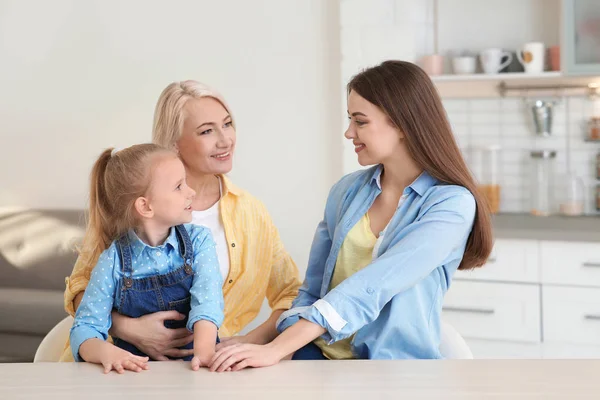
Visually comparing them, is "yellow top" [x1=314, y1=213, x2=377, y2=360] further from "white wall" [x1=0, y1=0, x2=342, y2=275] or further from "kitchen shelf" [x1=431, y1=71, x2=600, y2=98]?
"white wall" [x1=0, y1=0, x2=342, y2=275]

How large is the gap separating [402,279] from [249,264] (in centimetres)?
64

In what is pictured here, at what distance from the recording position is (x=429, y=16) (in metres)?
4.08

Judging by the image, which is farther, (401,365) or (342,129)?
(342,129)

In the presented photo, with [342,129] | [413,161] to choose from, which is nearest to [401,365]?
[413,161]

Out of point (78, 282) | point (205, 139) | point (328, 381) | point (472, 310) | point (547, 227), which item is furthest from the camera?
point (547, 227)

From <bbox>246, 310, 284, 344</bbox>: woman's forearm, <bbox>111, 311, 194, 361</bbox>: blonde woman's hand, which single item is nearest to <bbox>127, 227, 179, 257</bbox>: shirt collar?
<bbox>111, 311, 194, 361</bbox>: blonde woman's hand

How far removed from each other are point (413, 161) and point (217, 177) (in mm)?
670

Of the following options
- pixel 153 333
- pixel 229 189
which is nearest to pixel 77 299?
pixel 153 333

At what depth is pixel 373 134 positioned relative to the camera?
6.26 feet

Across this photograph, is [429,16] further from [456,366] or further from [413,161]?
[456,366]

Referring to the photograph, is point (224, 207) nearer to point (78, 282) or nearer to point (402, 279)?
point (78, 282)

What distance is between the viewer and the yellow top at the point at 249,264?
226 centimetres

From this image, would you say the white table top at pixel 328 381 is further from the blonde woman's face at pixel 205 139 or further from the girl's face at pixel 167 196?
the blonde woman's face at pixel 205 139

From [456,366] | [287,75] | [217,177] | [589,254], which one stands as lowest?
[589,254]
